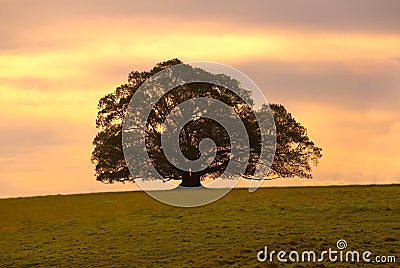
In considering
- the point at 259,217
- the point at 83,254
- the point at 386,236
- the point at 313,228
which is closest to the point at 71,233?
the point at 83,254

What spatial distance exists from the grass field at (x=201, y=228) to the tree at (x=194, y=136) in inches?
161

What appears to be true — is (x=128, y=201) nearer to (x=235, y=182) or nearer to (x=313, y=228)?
(x=235, y=182)

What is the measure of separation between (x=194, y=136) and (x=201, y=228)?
18.6 metres

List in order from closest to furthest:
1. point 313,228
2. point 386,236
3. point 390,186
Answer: point 386,236 → point 313,228 → point 390,186

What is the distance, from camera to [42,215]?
53.0 m

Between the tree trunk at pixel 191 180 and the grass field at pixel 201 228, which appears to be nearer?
the grass field at pixel 201 228

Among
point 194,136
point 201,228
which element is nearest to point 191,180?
point 194,136

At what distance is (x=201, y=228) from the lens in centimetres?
4250

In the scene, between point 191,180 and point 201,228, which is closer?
point 201,228

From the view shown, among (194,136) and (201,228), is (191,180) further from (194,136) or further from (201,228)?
(201,228)

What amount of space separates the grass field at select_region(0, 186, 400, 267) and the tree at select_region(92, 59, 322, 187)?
409 cm

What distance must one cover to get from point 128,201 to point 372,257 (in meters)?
26.8

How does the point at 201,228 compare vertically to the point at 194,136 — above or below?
below

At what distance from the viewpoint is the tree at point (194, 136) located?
60.6 m
